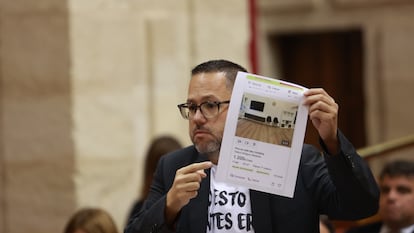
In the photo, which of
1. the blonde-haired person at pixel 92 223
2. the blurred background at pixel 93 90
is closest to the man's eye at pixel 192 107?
the blonde-haired person at pixel 92 223

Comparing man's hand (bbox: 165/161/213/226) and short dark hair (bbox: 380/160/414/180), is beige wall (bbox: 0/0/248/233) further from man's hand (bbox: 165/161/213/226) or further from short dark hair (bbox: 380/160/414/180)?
man's hand (bbox: 165/161/213/226)

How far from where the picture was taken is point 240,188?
4016 mm

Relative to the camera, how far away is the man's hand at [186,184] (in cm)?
377

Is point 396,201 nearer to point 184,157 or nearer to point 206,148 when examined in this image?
point 184,157

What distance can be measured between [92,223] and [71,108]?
164 centimetres

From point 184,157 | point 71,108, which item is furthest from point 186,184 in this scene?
point 71,108

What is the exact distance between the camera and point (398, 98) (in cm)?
949

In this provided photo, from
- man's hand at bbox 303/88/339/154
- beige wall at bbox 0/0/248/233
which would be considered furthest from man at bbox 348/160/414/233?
man's hand at bbox 303/88/339/154

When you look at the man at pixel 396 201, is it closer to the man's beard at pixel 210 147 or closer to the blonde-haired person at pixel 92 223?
the blonde-haired person at pixel 92 223

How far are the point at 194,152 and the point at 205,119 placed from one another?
11.5 inches

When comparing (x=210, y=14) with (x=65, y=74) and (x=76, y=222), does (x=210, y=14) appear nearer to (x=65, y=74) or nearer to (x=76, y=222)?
(x=65, y=74)

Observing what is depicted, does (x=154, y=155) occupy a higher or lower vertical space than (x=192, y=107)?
lower

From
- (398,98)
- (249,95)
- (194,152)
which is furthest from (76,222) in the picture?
(398,98)

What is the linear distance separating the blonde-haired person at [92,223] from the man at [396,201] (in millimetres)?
1482
